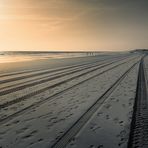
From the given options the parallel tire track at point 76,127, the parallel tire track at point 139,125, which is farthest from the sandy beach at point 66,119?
the parallel tire track at point 139,125

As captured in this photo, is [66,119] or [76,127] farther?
[66,119]

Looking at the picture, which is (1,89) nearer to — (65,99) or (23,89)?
(23,89)

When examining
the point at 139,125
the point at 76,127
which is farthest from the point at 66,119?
the point at 139,125

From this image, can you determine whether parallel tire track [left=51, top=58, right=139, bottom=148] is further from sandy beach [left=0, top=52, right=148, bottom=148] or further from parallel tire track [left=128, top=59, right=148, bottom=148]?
parallel tire track [left=128, top=59, right=148, bottom=148]

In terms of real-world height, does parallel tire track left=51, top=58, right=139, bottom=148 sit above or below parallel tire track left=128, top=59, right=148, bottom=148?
below

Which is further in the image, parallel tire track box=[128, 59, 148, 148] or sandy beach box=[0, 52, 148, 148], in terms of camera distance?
sandy beach box=[0, 52, 148, 148]

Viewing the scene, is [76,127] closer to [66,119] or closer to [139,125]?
[66,119]

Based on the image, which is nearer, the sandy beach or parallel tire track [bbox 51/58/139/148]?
parallel tire track [bbox 51/58/139/148]

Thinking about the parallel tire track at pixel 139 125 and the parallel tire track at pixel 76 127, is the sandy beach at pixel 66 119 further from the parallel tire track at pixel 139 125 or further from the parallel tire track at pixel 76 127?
the parallel tire track at pixel 139 125

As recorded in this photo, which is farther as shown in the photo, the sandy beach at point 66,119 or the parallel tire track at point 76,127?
the sandy beach at point 66,119

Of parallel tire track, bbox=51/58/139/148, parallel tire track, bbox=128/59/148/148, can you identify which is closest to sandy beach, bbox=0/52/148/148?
parallel tire track, bbox=51/58/139/148

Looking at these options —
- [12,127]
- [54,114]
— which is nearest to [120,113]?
[54,114]

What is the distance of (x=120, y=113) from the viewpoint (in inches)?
249

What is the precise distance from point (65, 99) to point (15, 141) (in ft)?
12.2
